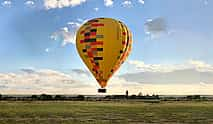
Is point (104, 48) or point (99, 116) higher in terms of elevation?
point (104, 48)

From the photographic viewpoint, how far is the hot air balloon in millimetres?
51978

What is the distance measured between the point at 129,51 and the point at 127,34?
245 cm

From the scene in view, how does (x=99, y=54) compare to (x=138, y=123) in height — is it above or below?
above

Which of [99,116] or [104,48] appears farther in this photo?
[104,48]

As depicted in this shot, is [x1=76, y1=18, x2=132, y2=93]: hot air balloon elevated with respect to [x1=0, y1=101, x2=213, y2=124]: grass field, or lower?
elevated

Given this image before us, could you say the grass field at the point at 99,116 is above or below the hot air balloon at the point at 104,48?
below

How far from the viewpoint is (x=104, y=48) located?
52250 millimetres

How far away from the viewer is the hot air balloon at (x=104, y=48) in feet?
171

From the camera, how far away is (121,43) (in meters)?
52.2

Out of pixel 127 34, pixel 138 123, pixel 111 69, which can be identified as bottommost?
pixel 138 123

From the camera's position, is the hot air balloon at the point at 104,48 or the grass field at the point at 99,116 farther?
the hot air balloon at the point at 104,48

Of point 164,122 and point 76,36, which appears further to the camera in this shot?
point 76,36

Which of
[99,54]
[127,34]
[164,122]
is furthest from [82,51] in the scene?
[164,122]

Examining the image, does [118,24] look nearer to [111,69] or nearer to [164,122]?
[111,69]
